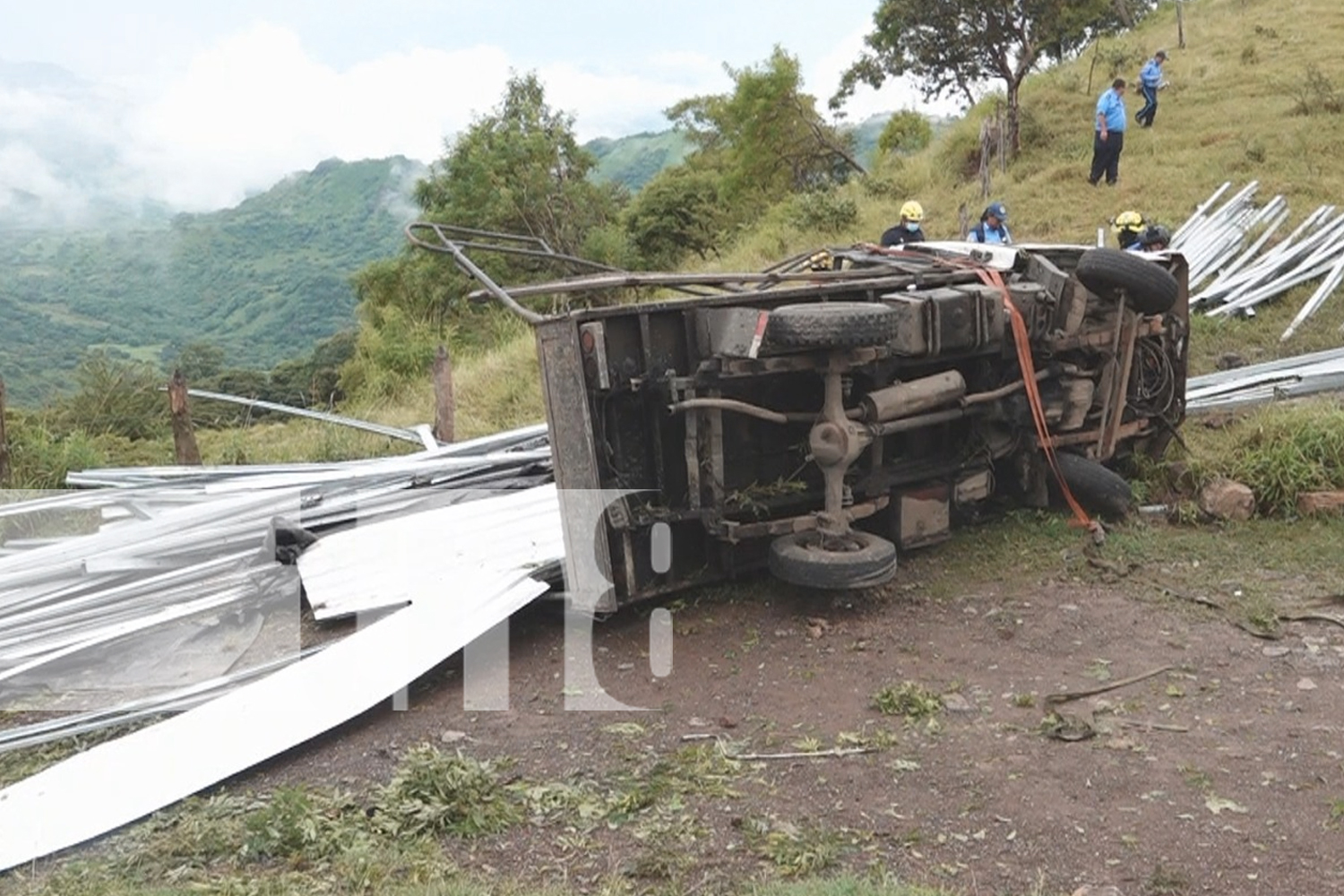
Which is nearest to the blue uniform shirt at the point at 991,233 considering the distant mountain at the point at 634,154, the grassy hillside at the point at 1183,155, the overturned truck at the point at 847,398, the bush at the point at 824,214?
the grassy hillside at the point at 1183,155

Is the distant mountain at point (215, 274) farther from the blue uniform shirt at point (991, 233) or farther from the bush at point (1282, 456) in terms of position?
the bush at point (1282, 456)

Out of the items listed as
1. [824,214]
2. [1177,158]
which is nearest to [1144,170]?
[1177,158]

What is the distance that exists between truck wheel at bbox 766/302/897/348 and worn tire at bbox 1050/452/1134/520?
191 cm

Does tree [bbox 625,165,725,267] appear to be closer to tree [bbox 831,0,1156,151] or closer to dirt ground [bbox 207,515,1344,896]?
tree [bbox 831,0,1156,151]

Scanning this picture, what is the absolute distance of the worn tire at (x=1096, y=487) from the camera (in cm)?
618

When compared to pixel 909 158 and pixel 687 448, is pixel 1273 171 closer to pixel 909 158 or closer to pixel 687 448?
pixel 909 158

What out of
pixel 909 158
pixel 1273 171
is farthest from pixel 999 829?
pixel 909 158

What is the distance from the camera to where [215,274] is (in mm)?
71312

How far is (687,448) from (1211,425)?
4.13m

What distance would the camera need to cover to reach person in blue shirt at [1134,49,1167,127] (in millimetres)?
17750

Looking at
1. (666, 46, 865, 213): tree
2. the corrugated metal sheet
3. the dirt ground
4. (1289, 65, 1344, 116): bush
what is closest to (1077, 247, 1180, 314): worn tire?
the dirt ground

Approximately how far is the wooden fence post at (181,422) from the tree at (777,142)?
19655mm

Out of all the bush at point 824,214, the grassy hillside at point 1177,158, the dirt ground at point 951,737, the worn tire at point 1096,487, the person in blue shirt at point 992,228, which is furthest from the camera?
the bush at point 824,214

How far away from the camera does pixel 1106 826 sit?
11.0ft
